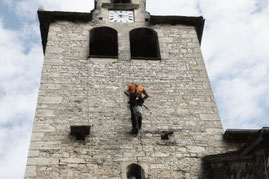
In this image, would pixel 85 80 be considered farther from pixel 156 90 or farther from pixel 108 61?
pixel 156 90

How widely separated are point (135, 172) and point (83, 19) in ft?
18.3

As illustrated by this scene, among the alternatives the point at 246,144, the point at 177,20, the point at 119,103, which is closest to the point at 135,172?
the point at 119,103

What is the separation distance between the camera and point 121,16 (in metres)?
10.9

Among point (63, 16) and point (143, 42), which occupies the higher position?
point (63, 16)

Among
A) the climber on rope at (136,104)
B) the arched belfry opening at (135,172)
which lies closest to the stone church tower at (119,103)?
the arched belfry opening at (135,172)

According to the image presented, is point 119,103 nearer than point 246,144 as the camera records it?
No

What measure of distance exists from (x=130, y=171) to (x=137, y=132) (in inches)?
34.1

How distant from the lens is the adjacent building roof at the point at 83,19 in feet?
33.6

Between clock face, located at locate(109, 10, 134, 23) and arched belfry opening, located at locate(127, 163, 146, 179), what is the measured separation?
5.48 metres

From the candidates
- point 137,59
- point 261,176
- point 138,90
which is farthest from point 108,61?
point 261,176

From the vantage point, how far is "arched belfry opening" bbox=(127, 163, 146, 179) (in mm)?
6113

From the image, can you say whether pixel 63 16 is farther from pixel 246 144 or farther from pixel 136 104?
pixel 246 144

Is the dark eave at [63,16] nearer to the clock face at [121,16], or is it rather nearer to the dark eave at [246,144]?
the clock face at [121,16]

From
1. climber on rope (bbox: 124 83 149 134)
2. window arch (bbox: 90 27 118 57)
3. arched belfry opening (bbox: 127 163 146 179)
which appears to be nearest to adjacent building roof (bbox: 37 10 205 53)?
window arch (bbox: 90 27 118 57)
